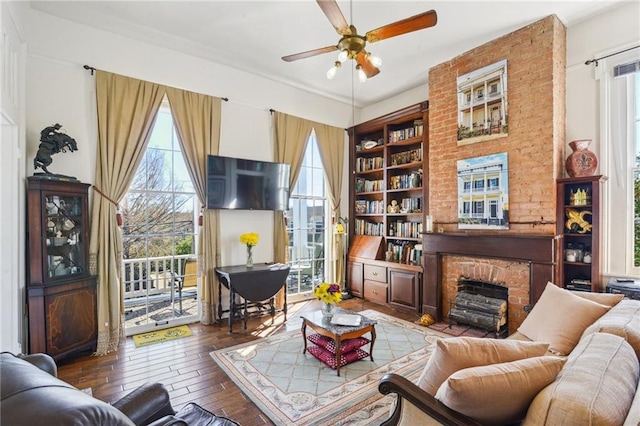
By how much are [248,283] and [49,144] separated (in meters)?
2.39

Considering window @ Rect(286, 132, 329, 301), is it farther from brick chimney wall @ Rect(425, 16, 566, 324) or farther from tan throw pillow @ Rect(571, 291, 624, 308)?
tan throw pillow @ Rect(571, 291, 624, 308)

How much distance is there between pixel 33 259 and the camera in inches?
106

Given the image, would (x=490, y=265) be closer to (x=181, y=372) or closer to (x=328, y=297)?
(x=328, y=297)

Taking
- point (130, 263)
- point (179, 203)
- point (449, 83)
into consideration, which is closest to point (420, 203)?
point (449, 83)

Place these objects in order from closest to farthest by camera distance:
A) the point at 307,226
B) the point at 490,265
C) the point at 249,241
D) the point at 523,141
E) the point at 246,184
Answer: the point at 523,141, the point at 490,265, the point at 249,241, the point at 246,184, the point at 307,226

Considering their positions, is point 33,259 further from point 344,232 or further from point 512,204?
point 512,204

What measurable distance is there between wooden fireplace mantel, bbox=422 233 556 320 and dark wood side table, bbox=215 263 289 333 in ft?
6.36

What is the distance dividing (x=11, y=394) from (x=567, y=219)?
4278 mm

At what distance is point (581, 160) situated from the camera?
10.3 feet

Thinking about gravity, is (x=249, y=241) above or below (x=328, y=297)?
above

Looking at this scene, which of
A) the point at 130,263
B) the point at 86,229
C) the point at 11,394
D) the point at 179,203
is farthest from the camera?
the point at 179,203

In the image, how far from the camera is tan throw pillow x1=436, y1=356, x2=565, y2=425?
1.08 meters

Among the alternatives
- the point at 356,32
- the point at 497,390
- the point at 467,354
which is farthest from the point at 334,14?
the point at 497,390

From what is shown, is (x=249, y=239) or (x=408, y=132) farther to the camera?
(x=408, y=132)
